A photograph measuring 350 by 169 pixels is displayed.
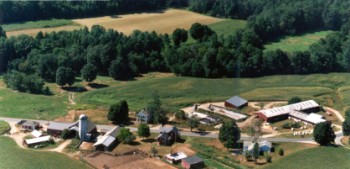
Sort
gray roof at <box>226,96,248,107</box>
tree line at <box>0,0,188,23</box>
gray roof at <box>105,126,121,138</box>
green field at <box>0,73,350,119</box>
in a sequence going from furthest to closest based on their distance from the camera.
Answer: tree line at <box>0,0,188,23</box> → gray roof at <box>226,96,248,107</box> → green field at <box>0,73,350,119</box> → gray roof at <box>105,126,121,138</box>

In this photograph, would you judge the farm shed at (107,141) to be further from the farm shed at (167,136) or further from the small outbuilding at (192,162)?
the small outbuilding at (192,162)

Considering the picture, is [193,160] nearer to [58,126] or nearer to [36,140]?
[58,126]

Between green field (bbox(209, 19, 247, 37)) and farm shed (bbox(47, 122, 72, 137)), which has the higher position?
green field (bbox(209, 19, 247, 37))

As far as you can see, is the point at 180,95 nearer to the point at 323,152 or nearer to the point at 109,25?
the point at 323,152

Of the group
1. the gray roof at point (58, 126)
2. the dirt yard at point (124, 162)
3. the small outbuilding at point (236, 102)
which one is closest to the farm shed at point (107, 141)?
the dirt yard at point (124, 162)

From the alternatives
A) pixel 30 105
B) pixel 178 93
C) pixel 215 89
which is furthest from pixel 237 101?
pixel 30 105

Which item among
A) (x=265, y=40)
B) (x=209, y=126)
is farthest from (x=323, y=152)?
(x=265, y=40)

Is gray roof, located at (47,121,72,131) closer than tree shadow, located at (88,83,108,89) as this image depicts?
Yes

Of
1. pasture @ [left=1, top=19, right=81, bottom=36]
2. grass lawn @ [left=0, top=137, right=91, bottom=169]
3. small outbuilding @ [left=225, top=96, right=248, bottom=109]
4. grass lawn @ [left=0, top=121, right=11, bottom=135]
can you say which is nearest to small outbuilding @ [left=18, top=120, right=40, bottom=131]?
grass lawn @ [left=0, top=121, right=11, bottom=135]

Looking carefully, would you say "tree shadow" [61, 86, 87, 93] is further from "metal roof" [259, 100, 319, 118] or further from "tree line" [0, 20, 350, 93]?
"metal roof" [259, 100, 319, 118]
